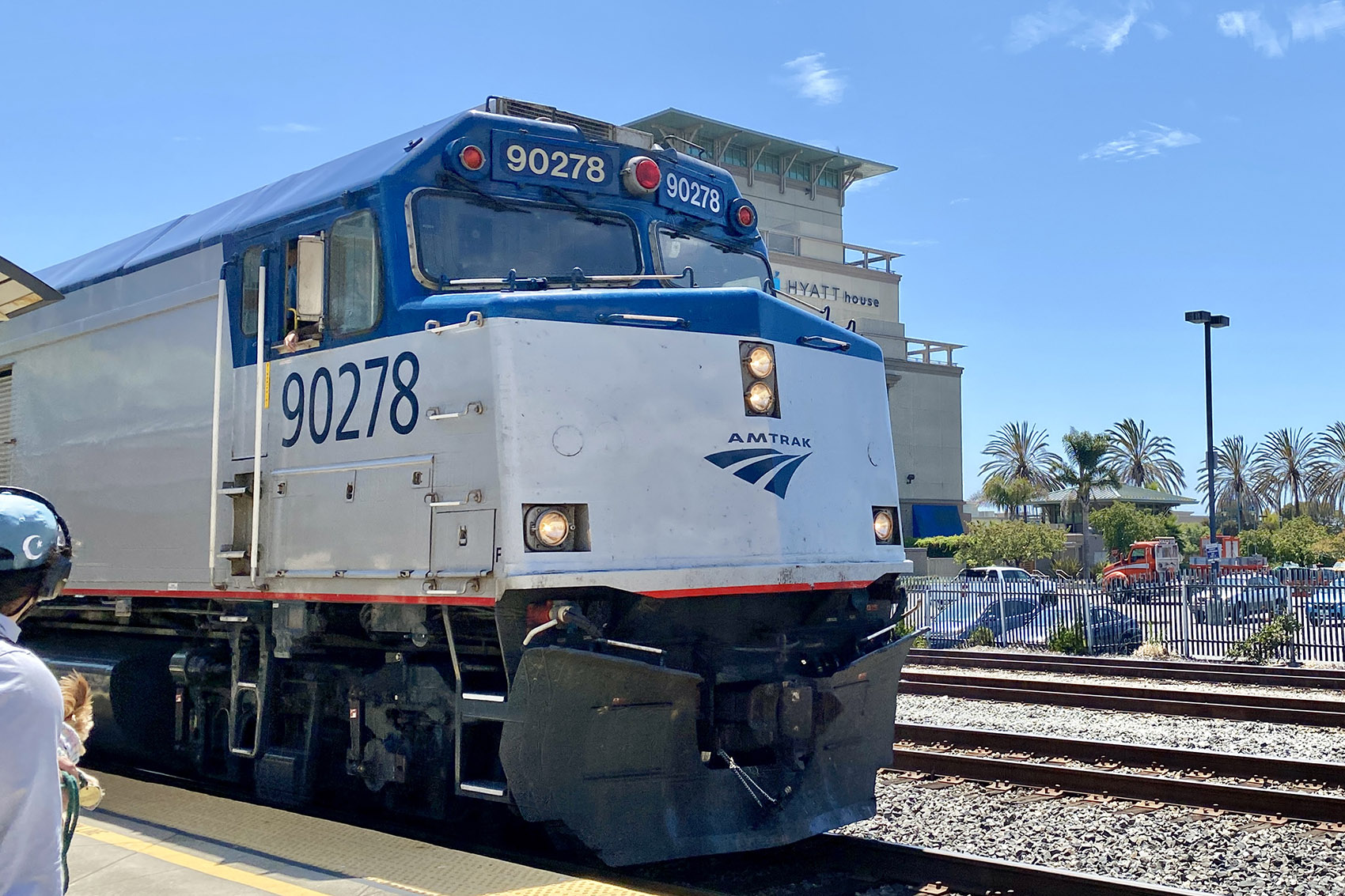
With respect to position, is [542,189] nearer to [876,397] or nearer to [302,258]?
[302,258]

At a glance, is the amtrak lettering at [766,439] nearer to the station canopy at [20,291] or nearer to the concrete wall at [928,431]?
the station canopy at [20,291]

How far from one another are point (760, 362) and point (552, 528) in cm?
145

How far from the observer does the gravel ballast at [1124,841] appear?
6363mm

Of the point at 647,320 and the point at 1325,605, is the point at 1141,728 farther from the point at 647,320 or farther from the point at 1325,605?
the point at 1325,605

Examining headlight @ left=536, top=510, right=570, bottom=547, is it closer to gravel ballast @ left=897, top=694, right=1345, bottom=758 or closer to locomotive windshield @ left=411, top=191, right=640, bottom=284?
locomotive windshield @ left=411, top=191, right=640, bottom=284

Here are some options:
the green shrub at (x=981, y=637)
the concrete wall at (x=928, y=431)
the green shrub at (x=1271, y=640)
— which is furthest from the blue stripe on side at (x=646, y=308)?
the concrete wall at (x=928, y=431)

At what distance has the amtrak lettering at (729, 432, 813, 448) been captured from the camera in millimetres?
6254

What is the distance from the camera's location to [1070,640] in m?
20.7

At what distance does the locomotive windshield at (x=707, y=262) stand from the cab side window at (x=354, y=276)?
1687mm

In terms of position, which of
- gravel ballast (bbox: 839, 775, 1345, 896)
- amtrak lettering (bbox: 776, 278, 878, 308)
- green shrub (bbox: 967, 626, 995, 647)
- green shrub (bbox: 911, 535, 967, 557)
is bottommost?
green shrub (bbox: 967, 626, 995, 647)

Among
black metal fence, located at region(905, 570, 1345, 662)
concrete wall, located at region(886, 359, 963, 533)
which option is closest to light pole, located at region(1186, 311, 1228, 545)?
black metal fence, located at region(905, 570, 1345, 662)

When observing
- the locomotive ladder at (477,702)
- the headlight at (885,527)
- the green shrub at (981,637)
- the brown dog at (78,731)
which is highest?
the headlight at (885,527)

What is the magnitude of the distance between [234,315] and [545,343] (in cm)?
259

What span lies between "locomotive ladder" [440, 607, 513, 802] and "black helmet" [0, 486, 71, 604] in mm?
3340
